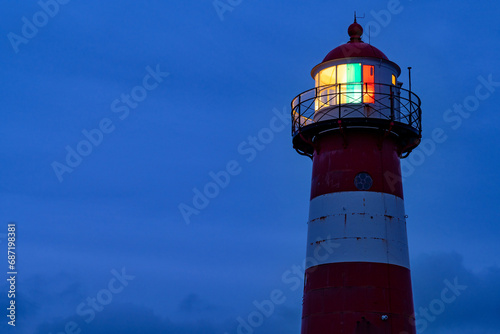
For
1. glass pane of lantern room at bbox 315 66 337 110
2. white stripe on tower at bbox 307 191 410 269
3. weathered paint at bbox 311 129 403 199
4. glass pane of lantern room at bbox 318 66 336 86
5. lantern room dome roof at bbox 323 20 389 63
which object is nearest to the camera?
white stripe on tower at bbox 307 191 410 269

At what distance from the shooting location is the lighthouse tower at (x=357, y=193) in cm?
2308

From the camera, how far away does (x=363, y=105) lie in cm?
2431

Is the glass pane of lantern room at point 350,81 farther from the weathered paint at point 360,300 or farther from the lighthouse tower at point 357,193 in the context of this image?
the weathered paint at point 360,300

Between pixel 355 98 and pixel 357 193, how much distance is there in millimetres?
3010

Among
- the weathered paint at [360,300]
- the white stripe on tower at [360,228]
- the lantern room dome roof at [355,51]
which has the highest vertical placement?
the lantern room dome roof at [355,51]

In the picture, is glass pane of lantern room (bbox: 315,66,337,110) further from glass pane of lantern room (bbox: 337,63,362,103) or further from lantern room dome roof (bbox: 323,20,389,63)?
lantern room dome roof (bbox: 323,20,389,63)

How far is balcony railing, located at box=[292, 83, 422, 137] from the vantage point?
24234mm

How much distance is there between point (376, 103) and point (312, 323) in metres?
7.03

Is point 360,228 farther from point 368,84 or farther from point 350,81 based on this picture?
point 350,81

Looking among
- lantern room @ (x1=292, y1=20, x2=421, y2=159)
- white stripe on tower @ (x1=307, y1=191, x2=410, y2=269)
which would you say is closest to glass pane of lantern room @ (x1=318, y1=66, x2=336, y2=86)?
lantern room @ (x1=292, y1=20, x2=421, y2=159)

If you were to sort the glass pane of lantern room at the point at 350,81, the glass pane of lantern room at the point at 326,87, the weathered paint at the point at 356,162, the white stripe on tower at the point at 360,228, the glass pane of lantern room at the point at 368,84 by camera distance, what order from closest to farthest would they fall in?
the white stripe on tower at the point at 360,228 → the weathered paint at the point at 356,162 → the glass pane of lantern room at the point at 368,84 → the glass pane of lantern room at the point at 350,81 → the glass pane of lantern room at the point at 326,87

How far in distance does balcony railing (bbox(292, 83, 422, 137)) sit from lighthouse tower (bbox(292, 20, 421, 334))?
0.03 meters

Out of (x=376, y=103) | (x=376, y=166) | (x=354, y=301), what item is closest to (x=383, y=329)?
(x=354, y=301)

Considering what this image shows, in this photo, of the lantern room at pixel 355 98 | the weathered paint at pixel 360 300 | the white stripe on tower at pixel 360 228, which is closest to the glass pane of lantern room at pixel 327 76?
the lantern room at pixel 355 98
